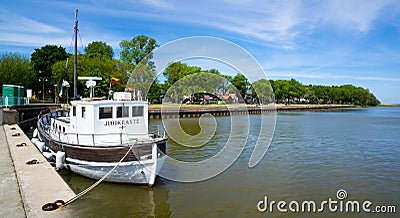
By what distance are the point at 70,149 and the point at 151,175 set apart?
4.15m

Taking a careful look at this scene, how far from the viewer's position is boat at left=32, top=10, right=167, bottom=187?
39.3 ft

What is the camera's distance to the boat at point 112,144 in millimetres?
11984

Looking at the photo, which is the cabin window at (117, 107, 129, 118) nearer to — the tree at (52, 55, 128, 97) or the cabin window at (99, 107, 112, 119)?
the cabin window at (99, 107, 112, 119)

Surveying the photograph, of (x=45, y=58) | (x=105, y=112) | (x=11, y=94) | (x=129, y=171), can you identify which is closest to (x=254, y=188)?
(x=129, y=171)

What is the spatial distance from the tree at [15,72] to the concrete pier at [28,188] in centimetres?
4895

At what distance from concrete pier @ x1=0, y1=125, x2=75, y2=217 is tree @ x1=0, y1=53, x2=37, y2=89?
48954 millimetres

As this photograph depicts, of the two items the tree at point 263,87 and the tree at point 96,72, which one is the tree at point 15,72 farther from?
the tree at point 263,87

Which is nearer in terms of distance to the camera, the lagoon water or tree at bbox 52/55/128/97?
the lagoon water

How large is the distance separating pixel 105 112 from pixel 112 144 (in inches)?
63.3

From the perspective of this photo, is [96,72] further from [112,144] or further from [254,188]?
[254,188]

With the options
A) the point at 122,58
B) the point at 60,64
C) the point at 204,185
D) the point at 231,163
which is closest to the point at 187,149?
the point at 231,163

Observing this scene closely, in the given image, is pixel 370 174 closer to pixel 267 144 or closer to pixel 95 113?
pixel 267 144

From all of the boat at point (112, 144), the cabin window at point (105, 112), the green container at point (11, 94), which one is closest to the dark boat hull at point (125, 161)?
the boat at point (112, 144)

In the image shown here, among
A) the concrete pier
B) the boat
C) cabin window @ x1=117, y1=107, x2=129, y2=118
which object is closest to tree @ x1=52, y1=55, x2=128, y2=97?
the boat
